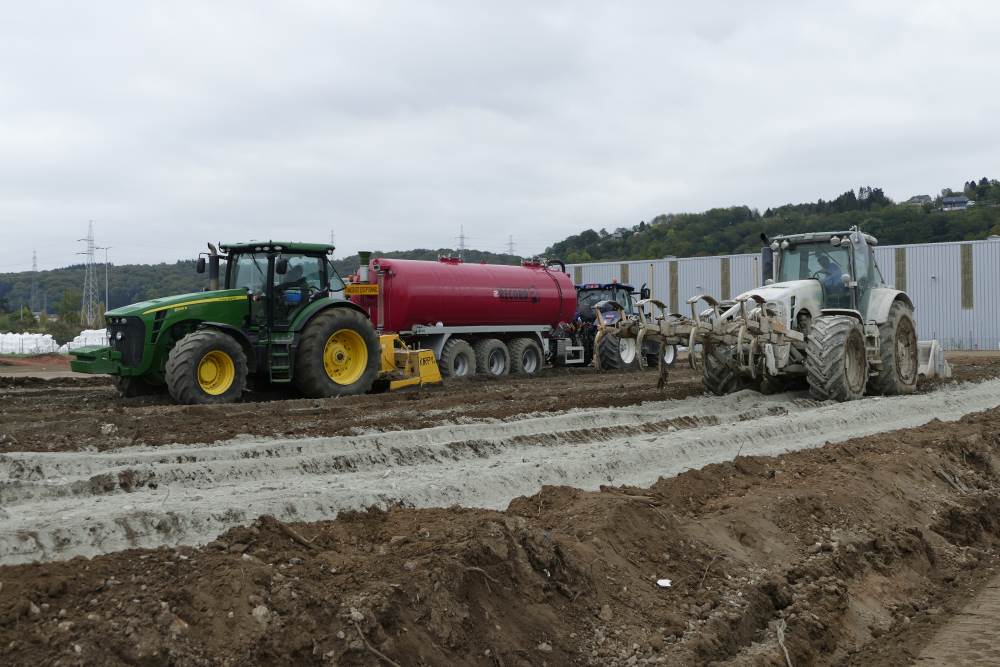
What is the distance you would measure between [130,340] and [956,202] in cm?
7133

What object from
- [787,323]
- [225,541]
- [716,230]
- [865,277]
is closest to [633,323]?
[787,323]

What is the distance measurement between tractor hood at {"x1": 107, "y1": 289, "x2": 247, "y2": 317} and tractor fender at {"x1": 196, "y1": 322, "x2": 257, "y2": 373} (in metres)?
0.36

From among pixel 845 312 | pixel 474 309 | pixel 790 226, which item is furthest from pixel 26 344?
pixel 790 226

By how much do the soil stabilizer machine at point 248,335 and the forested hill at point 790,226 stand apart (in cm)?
4232

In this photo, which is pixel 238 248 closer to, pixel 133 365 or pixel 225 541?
pixel 133 365

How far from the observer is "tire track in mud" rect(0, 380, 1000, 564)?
231 inches

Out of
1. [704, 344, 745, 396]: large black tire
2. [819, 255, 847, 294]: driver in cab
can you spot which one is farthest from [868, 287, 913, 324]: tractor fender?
[704, 344, 745, 396]: large black tire

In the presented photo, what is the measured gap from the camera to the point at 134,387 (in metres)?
14.0

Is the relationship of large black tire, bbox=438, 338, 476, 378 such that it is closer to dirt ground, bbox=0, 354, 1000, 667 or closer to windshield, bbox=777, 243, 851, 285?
windshield, bbox=777, 243, 851, 285

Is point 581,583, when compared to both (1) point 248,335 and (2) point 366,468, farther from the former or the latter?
(1) point 248,335

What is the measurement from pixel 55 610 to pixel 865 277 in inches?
515

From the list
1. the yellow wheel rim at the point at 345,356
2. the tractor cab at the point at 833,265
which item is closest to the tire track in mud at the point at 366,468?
the tractor cab at the point at 833,265

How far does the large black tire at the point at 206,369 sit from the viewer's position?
12.8 metres

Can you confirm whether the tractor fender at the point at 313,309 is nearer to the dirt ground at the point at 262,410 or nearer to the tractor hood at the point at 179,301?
the tractor hood at the point at 179,301
